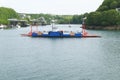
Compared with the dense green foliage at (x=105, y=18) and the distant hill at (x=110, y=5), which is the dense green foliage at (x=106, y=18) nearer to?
the dense green foliage at (x=105, y=18)

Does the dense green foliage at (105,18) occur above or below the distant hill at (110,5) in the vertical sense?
below

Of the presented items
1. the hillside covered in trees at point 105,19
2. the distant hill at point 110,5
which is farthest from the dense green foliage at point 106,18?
the distant hill at point 110,5

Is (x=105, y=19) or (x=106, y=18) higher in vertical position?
(x=106, y=18)

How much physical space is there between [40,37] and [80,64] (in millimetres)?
56220

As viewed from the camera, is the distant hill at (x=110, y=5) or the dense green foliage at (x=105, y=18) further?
the distant hill at (x=110, y=5)

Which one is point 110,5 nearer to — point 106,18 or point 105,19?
point 105,19

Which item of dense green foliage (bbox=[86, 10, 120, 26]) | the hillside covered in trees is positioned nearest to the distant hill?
the hillside covered in trees

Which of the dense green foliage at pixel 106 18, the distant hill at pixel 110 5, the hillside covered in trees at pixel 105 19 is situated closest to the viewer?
the dense green foliage at pixel 106 18

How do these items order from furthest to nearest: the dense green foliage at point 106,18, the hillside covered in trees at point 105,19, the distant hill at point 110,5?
the distant hill at point 110,5, the hillside covered in trees at point 105,19, the dense green foliage at point 106,18

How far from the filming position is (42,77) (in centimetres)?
3800

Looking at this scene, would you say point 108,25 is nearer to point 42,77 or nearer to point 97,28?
point 97,28

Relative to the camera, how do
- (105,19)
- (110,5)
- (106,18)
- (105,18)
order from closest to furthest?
(106,18), (105,18), (105,19), (110,5)

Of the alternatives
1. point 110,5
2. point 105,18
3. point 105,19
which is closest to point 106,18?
point 105,18

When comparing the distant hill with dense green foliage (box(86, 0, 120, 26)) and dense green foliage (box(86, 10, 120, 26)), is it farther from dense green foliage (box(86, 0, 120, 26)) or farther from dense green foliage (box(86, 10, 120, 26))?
dense green foliage (box(86, 10, 120, 26))
